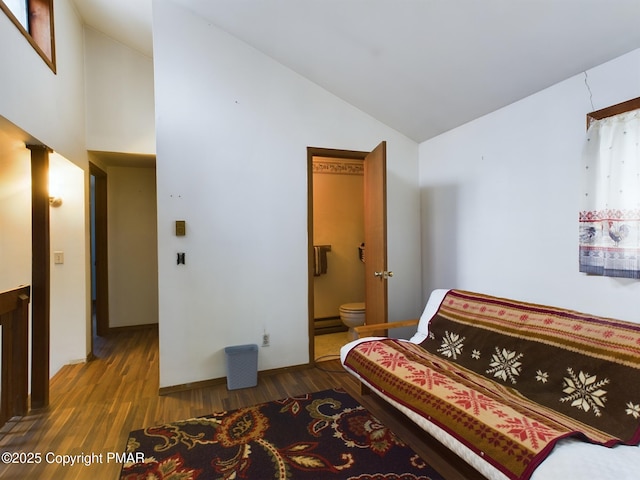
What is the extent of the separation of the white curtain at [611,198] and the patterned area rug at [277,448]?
1485 millimetres

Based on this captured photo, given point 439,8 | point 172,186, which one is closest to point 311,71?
point 439,8

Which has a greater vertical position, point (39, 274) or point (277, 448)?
point (39, 274)

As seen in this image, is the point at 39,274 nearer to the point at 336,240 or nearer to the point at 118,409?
the point at 118,409

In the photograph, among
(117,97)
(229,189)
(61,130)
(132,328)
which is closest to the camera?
(61,130)

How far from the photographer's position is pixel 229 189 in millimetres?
2721

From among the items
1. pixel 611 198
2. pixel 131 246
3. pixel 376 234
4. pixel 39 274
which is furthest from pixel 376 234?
pixel 131 246

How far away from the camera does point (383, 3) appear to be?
1972mm

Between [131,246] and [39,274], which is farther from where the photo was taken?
[131,246]

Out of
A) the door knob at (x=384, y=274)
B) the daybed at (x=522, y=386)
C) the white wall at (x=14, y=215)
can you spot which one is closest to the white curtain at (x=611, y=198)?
the daybed at (x=522, y=386)

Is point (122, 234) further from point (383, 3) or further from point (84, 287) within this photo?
point (383, 3)

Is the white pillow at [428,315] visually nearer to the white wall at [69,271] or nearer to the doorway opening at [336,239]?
the doorway opening at [336,239]

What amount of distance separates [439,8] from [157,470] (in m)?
3.00

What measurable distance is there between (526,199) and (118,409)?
329cm

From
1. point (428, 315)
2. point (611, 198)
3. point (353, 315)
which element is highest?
point (611, 198)
